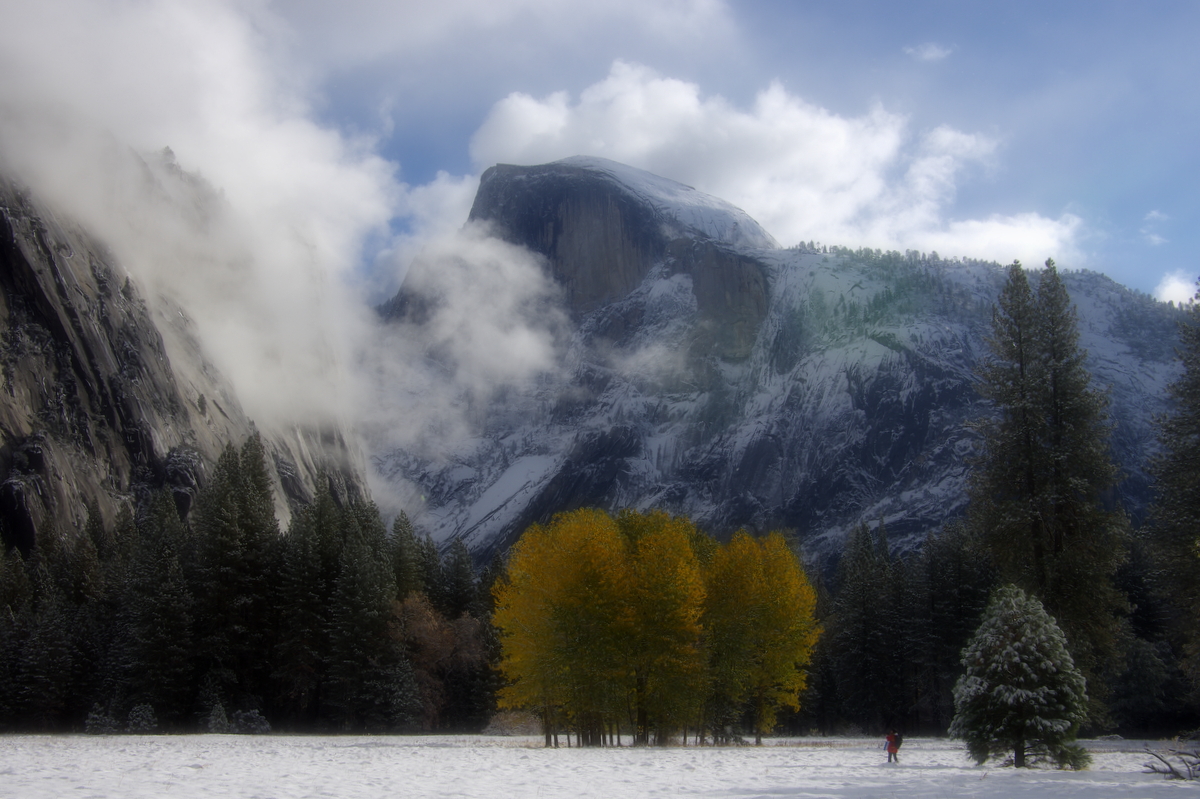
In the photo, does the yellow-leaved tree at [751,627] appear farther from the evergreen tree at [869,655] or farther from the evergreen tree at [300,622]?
the evergreen tree at [869,655]

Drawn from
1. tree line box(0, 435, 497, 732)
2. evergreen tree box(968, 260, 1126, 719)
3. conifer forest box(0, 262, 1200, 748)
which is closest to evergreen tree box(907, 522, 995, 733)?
conifer forest box(0, 262, 1200, 748)

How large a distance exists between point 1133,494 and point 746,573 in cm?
16266

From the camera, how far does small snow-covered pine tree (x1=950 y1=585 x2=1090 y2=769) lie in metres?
18.7

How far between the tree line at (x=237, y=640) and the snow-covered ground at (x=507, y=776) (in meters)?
17.2

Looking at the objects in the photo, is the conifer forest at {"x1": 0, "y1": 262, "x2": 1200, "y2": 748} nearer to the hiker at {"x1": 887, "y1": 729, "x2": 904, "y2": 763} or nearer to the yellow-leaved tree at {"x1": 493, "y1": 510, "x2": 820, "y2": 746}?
the yellow-leaved tree at {"x1": 493, "y1": 510, "x2": 820, "y2": 746}

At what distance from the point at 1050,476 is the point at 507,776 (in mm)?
18642

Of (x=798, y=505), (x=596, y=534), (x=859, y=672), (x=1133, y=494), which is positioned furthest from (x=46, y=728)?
(x=1133, y=494)

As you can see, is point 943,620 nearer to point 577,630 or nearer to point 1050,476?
point 1050,476

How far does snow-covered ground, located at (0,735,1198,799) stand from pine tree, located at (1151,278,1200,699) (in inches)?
211

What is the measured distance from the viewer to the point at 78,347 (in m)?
81.6

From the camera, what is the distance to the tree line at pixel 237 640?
41594 mm

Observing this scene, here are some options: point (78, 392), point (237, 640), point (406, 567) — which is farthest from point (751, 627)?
point (78, 392)

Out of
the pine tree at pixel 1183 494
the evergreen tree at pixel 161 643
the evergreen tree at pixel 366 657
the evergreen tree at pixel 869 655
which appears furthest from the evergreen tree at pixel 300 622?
the evergreen tree at pixel 869 655

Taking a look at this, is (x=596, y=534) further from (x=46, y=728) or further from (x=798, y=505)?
(x=798, y=505)
